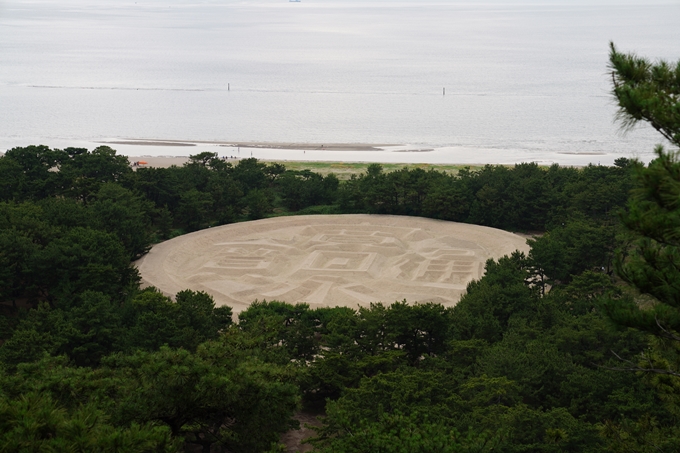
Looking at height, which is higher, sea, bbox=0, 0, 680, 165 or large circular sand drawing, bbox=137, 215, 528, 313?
sea, bbox=0, 0, 680, 165

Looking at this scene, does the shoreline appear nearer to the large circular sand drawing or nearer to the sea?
the sea

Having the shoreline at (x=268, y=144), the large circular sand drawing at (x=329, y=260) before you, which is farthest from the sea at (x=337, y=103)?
the large circular sand drawing at (x=329, y=260)

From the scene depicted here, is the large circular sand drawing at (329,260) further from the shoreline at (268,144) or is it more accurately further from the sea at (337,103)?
the shoreline at (268,144)

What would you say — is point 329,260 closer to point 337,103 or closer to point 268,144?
point 268,144

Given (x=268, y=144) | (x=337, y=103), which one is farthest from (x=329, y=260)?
(x=337, y=103)

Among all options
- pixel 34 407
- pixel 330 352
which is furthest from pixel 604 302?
pixel 330 352

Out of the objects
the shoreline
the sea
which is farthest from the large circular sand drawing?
the shoreline

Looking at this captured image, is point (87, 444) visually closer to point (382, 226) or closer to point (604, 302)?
point (604, 302)

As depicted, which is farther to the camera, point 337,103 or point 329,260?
point 337,103
